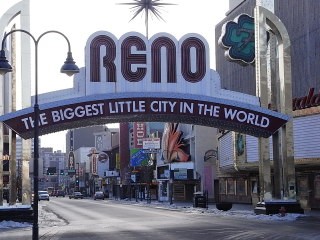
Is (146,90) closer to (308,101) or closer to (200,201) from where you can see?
(308,101)

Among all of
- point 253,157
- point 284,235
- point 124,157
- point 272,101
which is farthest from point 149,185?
point 284,235

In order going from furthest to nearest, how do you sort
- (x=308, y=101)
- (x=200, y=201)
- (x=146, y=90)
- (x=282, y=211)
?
(x=200, y=201)
(x=308, y=101)
(x=282, y=211)
(x=146, y=90)

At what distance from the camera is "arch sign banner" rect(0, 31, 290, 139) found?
32.2 m

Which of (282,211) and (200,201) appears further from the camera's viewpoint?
(200,201)

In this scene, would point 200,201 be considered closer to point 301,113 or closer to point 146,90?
point 301,113

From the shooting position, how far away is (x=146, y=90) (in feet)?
109

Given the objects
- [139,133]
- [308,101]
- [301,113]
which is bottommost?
[301,113]

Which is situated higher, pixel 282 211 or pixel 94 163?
pixel 94 163

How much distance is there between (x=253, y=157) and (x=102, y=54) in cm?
1646

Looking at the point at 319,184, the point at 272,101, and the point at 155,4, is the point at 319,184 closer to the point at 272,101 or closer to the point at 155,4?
the point at 272,101

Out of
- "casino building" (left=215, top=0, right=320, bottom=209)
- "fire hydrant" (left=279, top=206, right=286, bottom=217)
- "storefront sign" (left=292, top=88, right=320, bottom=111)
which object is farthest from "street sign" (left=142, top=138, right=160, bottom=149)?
"fire hydrant" (left=279, top=206, right=286, bottom=217)

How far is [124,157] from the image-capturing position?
120438mm

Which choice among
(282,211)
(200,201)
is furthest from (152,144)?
(282,211)

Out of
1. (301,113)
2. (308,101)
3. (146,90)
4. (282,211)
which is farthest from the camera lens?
(301,113)
